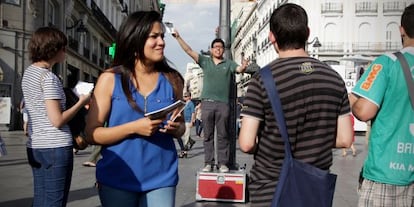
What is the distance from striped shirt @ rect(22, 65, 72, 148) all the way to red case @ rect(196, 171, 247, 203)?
2.70 m

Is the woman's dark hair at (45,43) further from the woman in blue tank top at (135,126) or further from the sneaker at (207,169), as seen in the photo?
the sneaker at (207,169)

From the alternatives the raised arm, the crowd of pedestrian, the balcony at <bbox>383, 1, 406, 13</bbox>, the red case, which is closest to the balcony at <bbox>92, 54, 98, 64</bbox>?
the balcony at <bbox>383, 1, 406, 13</bbox>

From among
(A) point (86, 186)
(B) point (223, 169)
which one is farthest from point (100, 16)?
(B) point (223, 169)

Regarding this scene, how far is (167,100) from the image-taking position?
2.75 m

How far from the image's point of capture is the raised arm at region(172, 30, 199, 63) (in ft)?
18.6

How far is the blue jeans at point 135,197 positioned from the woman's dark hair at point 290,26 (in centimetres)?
103

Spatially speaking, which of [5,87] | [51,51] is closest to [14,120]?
[5,87]

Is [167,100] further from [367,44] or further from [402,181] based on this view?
[367,44]

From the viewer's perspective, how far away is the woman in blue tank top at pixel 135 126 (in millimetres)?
2605

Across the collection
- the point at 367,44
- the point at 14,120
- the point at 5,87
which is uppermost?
the point at 367,44

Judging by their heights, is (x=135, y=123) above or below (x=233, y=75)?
below

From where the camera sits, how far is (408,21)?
293cm

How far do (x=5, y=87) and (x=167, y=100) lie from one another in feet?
73.3

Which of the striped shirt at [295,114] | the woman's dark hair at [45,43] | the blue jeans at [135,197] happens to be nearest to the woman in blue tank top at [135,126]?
the blue jeans at [135,197]
